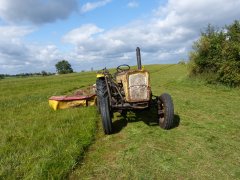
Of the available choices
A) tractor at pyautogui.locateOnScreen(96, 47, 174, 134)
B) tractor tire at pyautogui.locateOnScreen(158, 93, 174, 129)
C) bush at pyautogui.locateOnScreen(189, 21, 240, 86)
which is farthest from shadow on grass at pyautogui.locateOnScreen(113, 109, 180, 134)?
bush at pyautogui.locateOnScreen(189, 21, 240, 86)

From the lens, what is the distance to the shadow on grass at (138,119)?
7.26 metres

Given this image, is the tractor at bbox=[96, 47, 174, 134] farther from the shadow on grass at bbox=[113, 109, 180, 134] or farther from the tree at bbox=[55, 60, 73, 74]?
the tree at bbox=[55, 60, 73, 74]

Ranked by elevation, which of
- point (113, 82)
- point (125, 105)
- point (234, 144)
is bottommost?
point (234, 144)

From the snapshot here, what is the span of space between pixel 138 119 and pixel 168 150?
8.86 ft

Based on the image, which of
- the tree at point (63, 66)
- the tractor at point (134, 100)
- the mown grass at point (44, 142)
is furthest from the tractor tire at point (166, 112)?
the tree at point (63, 66)

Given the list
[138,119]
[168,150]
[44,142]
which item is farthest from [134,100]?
[44,142]

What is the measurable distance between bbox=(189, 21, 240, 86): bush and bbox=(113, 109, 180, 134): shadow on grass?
7474 mm

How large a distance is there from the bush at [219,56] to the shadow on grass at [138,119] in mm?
7474

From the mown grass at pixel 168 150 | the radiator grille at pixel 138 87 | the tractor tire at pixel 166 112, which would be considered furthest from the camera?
the radiator grille at pixel 138 87

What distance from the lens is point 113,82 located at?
7469mm

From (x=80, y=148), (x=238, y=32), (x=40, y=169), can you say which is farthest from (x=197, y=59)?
(x=40, y=169)

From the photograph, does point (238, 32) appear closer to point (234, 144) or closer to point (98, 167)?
point (234, 144)

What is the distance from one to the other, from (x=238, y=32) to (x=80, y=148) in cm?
1265

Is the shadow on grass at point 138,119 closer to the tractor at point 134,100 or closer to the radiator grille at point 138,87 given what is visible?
the tractor at point 134,100
